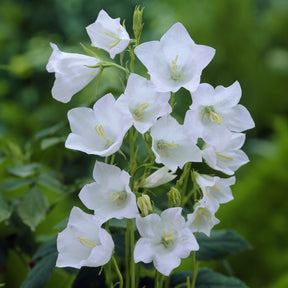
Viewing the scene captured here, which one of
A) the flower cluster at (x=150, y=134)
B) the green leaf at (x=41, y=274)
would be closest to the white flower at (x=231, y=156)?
Answer: the flower cluster at (x=150, y=134)

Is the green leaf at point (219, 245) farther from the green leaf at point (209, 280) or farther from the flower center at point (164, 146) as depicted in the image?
the flower center at point (164, 146)

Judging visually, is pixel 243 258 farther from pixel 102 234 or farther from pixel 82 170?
pixel 82 170

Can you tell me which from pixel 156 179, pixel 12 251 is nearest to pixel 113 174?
pixel 156 179

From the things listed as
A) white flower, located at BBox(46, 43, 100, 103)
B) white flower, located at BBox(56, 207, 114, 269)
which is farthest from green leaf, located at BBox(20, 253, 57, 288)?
white flower, located at BBox(46, 43, 100, 103)

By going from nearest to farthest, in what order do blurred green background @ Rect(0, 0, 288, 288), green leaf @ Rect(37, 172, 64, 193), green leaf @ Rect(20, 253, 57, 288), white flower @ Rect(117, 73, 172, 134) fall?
1. white flower @ Rect(117, 73, 172, 134)
2. green leaf @ Rect(20, 253, 57, 288)
3. green leaf @ Rect(37, 172, 64, 193)
4. blurred green background @ Rect(0, 0, 288, 288)

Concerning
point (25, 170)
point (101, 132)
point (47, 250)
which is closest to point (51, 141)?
point (25, 170)

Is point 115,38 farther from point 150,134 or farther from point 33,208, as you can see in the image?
point 33,208

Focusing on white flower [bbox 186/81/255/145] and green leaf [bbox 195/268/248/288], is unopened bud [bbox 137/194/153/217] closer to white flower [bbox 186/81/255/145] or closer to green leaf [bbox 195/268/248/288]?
white flower [bbox 186/81/255/145]
